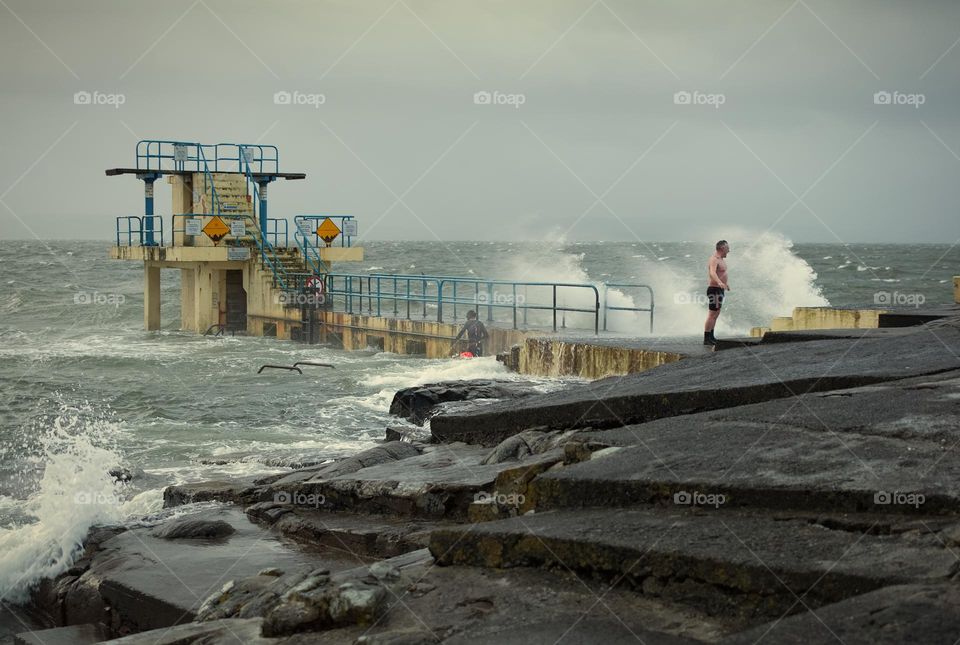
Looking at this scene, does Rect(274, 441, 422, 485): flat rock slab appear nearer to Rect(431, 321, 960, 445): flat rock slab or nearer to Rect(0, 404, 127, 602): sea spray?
Rect(431, 321, 960, 445): flat rock slab

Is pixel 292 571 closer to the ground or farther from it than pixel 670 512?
closer to the ground

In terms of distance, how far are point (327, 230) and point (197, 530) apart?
2634 centimetres

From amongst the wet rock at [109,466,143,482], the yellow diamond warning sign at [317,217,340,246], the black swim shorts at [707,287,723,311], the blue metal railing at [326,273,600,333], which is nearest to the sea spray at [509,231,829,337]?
the blue metal railing at [326,273,600,333]

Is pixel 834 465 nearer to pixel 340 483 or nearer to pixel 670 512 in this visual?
pixel 670 512

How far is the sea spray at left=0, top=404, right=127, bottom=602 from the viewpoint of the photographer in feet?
24.7

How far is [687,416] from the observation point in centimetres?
687

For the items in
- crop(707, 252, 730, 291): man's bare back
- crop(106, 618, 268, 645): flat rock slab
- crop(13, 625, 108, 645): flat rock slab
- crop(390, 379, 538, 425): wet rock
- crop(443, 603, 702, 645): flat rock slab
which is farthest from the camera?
crop(707, 252, 730, 291): man's bare back

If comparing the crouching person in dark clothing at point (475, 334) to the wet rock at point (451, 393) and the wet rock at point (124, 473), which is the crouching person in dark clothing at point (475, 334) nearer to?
the wet rock at point (451, 393)

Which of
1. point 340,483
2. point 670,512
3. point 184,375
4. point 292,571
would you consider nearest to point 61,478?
point 340,483

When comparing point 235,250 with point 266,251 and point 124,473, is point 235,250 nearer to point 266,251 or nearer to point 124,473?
point 266,251

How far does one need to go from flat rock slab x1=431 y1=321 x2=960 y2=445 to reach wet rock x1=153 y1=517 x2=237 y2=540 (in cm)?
205

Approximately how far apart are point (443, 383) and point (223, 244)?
19.8 metres

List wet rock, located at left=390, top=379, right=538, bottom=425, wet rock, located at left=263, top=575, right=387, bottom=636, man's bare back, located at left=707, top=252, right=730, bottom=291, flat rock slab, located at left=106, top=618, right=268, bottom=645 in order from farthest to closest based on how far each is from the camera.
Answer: man's bare back, located at left=707, top=252, right=730, bottom=291 < wet rock, located at left=390, top=379, right=538, bottom=425 < flat rock slab, located at left=106, top=618, right=268, bottom=645 < wet rock, located at left=263, top=575, right=387, bottom=636

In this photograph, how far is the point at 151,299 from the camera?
37219mm
